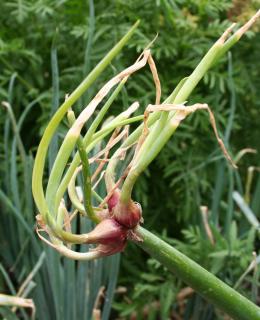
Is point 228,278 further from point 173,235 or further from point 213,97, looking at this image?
point 213,97

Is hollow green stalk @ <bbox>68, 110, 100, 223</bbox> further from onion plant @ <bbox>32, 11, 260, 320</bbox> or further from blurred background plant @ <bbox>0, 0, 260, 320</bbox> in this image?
blurred background plant @ <bbox>0, 0, 260, 320</bbox>

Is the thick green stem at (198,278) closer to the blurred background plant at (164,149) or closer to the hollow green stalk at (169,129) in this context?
the hollow green stalk at (169,129)

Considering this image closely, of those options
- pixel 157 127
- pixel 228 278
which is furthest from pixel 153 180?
pixel 157 127

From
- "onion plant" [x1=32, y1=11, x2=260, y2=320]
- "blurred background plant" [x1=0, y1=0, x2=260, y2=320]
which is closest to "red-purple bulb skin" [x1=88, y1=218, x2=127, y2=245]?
"onion plant" [x1=32, y1=11, x2=260, y2=320]

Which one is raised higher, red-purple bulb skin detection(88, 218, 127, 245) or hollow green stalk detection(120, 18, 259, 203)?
hollow green stalk detection(120, 18, 259, 203)

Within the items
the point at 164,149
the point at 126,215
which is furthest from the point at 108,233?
the point at 164,149
